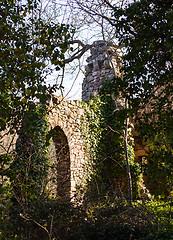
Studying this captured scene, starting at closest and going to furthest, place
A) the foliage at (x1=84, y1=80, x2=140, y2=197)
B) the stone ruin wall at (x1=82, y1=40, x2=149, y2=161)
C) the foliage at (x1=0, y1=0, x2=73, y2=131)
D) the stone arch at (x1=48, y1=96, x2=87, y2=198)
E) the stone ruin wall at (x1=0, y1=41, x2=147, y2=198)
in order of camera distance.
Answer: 1. the foliage at (x1=0, y1=0, x2=73, y2=131)
2. the stone ruin wall at (x1=0, y1=41, x2=147, y2=198)
3. the stone arch at (x1=48, y1=96, x2=87, y2=198)
4. the foliage at (x1=84, y1=80, x2=140, y2=197)
5. the stone ruin wall at (x1=82, y1=40, x2=149, y2=161)

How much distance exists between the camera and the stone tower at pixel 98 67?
8.90 metres

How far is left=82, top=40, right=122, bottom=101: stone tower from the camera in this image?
8898mm

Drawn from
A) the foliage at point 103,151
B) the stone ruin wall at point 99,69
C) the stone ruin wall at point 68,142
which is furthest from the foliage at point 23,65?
the stone ruin wall at point 99,69

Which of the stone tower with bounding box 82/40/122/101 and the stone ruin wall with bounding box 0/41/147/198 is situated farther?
the stone tower with bounding box 82/40/122/101

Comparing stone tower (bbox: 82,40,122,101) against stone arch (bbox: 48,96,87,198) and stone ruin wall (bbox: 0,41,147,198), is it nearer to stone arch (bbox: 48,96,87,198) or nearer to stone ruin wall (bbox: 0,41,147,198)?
stone ruin wall (bbox: 0,41,147,198)

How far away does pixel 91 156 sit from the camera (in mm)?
7070

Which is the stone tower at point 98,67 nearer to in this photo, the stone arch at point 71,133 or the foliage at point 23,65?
the stone arch at point 71,133

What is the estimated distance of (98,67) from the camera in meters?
9.09

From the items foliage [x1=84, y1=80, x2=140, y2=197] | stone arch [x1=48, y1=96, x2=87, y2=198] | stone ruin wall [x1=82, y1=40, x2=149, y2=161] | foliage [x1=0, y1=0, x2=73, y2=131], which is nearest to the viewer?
foliage [x1=0, y1=0, x2=73, y2=131]

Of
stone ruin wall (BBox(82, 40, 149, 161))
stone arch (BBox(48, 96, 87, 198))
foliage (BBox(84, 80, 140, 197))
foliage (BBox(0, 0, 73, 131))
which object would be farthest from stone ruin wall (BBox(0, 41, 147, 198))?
foliage (BBox(0, 0, 73, 131))

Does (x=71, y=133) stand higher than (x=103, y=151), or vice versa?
(x=71, y=133)

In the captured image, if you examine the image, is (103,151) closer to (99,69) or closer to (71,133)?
(71,133)

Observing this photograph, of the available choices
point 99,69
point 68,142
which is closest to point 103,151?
point 68,142

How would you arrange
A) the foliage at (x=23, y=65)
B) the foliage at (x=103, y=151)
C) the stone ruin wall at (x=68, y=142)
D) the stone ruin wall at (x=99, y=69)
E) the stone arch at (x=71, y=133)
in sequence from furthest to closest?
1. the stone ruin wall at (x=99, y=69)
2. the foliage at (x=103, y=151)
3. the stone arch at (x=71, y=133)
4. the stone ruin wall at (x=68, y=142)
5. the foliage at (x=23, y=65)
